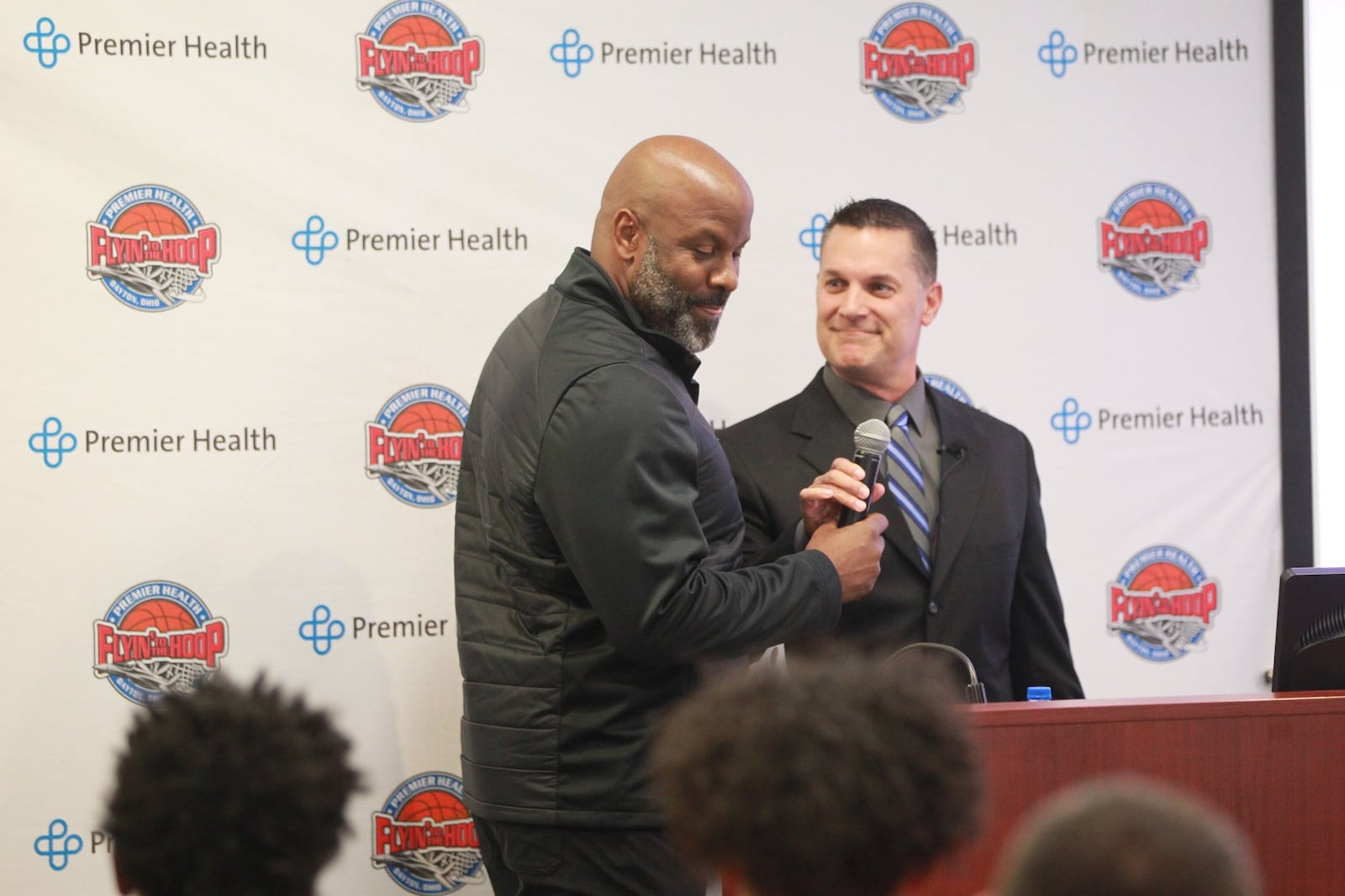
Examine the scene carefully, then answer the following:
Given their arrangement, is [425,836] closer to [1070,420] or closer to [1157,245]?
[1070,420]

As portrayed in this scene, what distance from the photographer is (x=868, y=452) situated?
2.26m

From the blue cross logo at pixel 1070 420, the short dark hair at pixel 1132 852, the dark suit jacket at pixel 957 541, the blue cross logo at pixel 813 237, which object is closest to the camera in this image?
the short dark hair at pixel 1132 852

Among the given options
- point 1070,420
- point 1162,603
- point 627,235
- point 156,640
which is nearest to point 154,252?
point 156,640

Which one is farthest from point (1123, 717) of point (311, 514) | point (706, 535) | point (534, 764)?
point (311, 514)

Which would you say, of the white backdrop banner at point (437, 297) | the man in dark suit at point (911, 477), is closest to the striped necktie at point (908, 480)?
the man in dark suit at point (911, 477)

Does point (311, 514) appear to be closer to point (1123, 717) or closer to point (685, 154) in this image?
point (685, 154)

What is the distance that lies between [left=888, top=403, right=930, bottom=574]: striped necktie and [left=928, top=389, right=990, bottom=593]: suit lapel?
4 centimetres

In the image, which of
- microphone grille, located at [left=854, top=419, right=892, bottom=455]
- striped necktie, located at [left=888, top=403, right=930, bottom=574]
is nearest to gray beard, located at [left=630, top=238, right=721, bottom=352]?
microphone grille, located at [left=854, top=419, right=892, bottom=455]

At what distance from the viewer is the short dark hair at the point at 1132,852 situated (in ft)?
2.56

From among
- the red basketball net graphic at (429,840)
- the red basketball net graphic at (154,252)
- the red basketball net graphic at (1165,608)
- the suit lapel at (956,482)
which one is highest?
the red basketball net graphic at (154,252)

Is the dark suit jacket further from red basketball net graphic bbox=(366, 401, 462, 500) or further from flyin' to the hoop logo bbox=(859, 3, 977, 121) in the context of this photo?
flyin' to the hoop logo bbox=(859, 3, 977, 121)

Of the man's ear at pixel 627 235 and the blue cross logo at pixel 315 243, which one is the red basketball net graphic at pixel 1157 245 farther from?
the blue cross logo at pixel 315 243

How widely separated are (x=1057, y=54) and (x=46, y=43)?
8.43ft

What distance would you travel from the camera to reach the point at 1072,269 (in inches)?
131
